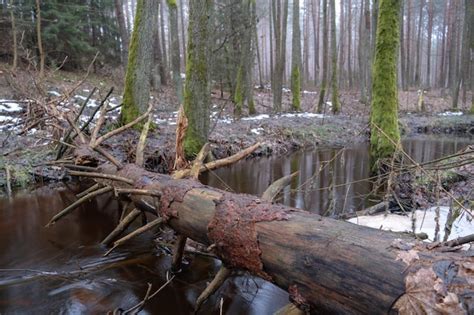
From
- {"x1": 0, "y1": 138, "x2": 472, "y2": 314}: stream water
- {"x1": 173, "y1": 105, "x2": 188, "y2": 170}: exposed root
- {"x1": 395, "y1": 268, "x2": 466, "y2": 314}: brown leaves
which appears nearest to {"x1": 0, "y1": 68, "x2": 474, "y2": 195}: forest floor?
{"x1": 0, "y1": 138, "x2": 472, "y2": 314}: stream water

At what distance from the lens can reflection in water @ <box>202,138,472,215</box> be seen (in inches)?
264

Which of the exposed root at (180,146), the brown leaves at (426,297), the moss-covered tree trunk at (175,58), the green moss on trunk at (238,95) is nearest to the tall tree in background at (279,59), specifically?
the green moss on trunk at (238,95)

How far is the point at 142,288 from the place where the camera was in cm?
377

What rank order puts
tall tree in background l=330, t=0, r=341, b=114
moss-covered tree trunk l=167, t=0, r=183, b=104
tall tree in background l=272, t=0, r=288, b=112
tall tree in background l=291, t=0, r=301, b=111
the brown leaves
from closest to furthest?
the brown leaves < moss-covered tree trunk l=167, t=0, r=183, b=104 < tall tree in background l=272, t=0, r=288, b=112 < tall tree in background l=330, t=0, r=341, b=114 < tall tree in background l=291, t=0, r=301, b=111

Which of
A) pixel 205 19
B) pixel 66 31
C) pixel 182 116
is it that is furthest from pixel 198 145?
pixel 66 31

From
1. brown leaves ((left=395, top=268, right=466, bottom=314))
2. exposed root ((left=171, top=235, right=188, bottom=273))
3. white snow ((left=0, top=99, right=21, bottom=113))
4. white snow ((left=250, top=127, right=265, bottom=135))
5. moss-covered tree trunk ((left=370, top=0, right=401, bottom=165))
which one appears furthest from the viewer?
white snow ((left=250, top=127, right=265, bottom=135))

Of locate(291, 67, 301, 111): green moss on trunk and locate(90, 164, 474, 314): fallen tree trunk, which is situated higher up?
locate(291, 67, 301, 111): green moss on trunk

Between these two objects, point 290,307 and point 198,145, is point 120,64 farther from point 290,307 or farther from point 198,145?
point 290,307

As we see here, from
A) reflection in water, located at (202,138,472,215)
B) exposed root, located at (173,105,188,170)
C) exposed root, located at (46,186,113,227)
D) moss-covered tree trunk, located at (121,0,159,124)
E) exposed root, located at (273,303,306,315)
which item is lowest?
reflection in water, located at (202,138,472,215)

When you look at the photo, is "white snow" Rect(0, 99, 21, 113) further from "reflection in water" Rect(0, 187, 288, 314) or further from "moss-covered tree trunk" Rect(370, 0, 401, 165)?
"moss-covered tree trunk" Rect(370, 0, 401, 165)

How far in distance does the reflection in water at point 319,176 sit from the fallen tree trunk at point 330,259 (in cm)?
242

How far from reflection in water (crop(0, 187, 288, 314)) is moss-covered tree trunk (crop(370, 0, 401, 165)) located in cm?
563

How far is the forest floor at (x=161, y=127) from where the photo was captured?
8.04 meters

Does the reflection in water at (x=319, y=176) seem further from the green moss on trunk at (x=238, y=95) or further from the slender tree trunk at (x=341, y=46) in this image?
the slender tree trunk at (x=341, y=46)
